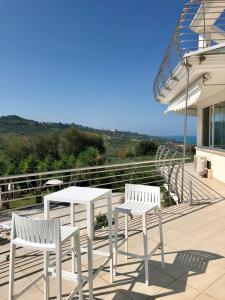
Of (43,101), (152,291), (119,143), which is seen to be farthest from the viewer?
(43,101)

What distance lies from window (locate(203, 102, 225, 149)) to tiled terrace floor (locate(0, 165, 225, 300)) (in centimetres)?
562

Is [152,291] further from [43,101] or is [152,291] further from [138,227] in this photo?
[43,101]

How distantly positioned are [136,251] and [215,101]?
7737 mm

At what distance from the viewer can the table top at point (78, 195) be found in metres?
2.72

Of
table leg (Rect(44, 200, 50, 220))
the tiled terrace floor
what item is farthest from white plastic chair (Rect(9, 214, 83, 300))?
the tiled terrace floor

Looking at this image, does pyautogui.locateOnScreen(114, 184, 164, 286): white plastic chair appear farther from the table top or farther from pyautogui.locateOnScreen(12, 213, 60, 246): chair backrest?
pyautogui.locateOnScreen(12, 213, 60, 246): chair backrest

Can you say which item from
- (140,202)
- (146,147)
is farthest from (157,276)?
(146,147)

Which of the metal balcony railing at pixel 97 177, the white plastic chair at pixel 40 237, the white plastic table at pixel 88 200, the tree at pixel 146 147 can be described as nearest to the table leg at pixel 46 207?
the white plastic table at pixel 88 200

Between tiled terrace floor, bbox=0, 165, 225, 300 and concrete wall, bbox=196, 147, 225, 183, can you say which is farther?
concrete wall, bbox=196, 147, 225, 183

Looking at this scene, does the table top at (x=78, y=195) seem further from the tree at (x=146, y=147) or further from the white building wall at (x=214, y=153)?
the tree at (x=146, y=147)

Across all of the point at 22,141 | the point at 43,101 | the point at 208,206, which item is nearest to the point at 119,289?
the point at 208,206

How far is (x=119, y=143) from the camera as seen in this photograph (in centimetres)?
3706

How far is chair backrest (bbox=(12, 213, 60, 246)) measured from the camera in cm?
217

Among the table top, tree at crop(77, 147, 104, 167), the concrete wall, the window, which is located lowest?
tree at crop(77, 147, 104, 167)
